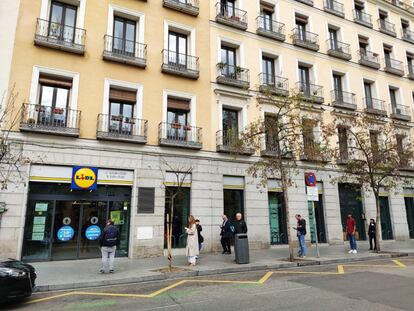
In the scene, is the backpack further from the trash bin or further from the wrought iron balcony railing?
the wrought iron balcony railing

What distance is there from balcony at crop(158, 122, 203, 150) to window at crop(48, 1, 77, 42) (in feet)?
19.0

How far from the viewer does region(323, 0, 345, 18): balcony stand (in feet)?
72.5

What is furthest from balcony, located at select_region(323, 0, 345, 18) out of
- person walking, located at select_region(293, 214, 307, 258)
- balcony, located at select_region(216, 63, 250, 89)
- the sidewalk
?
the sidewalk

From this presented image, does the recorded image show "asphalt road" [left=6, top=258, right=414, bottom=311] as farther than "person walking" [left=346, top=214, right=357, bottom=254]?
No

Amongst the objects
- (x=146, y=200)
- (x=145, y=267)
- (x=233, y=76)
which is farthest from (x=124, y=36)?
(x=145, y=267)

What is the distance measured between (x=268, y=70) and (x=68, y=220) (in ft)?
45.5

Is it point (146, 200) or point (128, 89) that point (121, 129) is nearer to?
point (128, 89)

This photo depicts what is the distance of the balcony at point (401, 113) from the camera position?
22816 millimetres

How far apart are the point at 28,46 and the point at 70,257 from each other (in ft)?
29.4

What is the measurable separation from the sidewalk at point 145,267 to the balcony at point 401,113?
11.3 meters

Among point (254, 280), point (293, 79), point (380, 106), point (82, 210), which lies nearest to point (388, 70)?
point (380, 106)

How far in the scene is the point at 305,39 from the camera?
2105 centimetres

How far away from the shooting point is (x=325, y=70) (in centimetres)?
2091

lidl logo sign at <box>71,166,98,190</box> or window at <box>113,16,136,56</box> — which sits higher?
window at <box>113,16,136,56</box>
